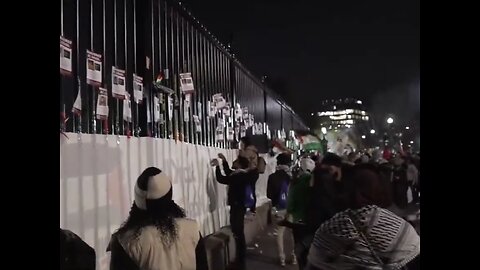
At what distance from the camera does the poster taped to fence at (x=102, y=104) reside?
2521mm

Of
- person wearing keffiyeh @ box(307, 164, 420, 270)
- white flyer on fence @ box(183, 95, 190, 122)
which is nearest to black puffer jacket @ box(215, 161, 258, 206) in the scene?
white flyer on fence @ box(183, 95, 190, 122)

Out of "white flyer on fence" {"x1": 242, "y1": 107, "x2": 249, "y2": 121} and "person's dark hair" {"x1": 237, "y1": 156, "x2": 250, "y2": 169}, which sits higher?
"white flyer on fence" {"x1": 242, "y1": 107, "x2": 249, "y2": 121}

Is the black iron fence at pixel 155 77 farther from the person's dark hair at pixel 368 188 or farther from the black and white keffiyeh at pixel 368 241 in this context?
the black and white keffiyeh at pixel 368 241

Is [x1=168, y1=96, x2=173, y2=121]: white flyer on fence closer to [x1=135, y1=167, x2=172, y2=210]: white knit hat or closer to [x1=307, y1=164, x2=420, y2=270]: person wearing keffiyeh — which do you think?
[x1=135, y1=167, x2=172, y2=210]: white knit hat

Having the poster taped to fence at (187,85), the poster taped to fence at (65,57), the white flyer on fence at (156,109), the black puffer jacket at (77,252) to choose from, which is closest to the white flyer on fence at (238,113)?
the poster taped to fence at (187,85)

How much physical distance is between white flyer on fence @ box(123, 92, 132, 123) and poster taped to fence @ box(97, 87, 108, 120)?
0.10 m

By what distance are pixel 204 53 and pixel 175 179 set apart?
2.13 ft

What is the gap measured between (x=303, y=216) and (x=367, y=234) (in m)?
0.27

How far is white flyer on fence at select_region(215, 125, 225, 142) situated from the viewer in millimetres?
2666

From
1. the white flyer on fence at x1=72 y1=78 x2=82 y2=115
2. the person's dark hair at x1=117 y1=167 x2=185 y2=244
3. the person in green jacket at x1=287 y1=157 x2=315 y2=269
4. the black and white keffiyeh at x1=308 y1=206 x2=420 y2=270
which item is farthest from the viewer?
the person's dark hair at x1=117 y1=167 x2=185 y2=244

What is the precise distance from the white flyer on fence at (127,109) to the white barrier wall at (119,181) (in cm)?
11
